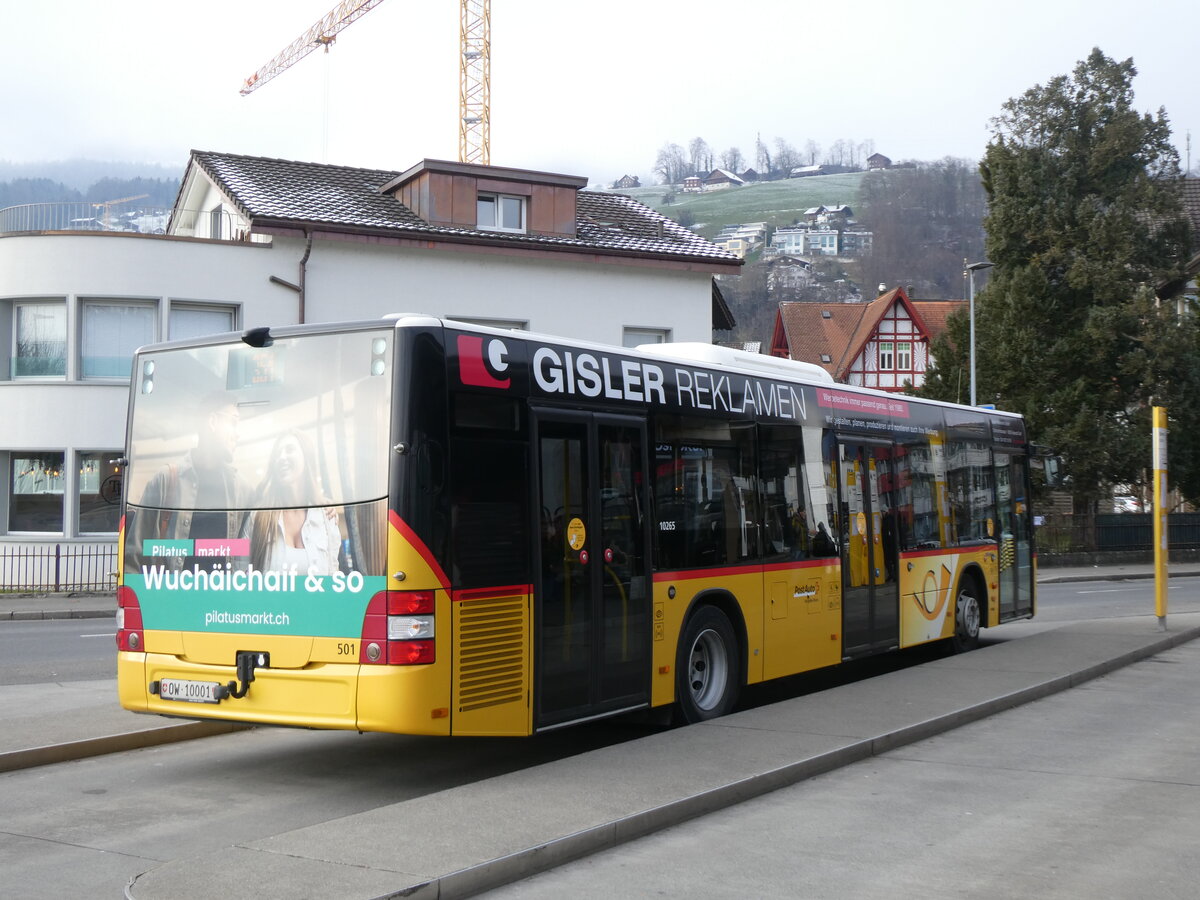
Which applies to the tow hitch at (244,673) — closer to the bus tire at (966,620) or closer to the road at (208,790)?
the road at (208,790)

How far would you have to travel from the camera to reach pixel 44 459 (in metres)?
26.4

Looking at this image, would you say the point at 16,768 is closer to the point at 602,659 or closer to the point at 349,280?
the point at 602,659

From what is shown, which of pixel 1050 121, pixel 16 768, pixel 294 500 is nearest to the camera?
pixel 294 500

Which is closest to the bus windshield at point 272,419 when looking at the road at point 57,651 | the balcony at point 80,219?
the road at point 57,651

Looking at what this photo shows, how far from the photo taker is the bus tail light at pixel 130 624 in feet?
27.8

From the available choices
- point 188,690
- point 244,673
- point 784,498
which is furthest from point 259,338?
point 784,498

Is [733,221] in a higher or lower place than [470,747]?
higher

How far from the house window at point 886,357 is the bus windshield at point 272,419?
235ft

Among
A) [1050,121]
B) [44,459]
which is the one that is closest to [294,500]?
[44,459]

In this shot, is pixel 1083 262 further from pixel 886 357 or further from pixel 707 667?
pixel 886 357

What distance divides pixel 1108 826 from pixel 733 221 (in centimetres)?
16783

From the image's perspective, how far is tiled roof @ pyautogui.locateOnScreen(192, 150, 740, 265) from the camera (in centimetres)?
2844

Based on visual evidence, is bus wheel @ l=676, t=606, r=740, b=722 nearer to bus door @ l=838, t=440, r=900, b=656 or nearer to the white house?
bus door @ l=838, t=440, r=900, b=656

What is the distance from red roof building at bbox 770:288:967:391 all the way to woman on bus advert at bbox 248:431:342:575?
226ft
